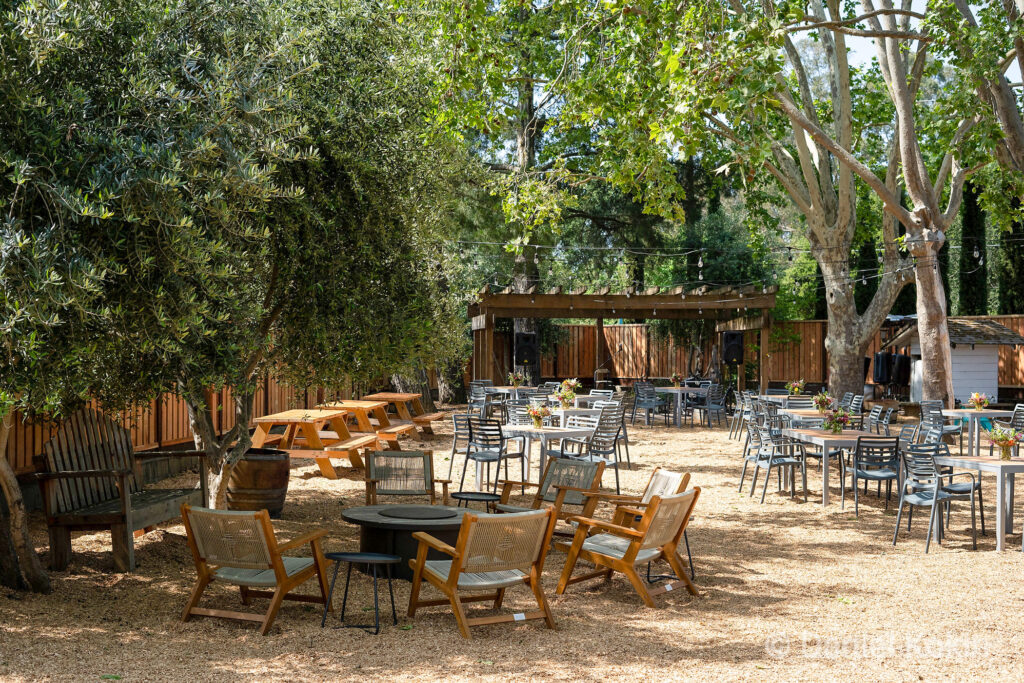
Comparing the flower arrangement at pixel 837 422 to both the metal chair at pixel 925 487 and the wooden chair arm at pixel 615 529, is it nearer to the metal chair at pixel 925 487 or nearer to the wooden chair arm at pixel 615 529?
the metal chair at pixel 925 487

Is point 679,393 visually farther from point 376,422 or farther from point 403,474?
point 403,474

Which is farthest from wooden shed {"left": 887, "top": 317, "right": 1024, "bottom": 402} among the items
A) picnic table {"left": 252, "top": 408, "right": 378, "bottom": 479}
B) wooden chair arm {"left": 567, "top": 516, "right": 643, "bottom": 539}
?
wooden chair arm {"left": 567, "top": 516, "right": 643, "bottom": 539}

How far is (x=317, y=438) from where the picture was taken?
10242 mm

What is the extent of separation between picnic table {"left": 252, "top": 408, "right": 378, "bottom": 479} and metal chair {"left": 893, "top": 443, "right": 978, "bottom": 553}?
18.6ft

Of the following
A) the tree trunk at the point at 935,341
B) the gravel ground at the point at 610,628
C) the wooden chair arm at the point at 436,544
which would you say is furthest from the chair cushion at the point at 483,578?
the tree trunk at the point at 935,341

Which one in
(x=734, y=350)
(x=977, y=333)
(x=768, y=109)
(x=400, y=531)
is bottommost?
(x=400, y=531)

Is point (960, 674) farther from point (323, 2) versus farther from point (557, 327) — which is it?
point (557, 327)

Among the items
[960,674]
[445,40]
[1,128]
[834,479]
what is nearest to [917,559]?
[960,674]

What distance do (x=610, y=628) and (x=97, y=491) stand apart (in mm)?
3760

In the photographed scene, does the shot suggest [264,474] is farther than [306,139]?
Yes

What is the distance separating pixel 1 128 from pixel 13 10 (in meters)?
0.70

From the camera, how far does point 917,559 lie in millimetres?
7074

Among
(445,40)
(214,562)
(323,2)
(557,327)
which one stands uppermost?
(445,40)

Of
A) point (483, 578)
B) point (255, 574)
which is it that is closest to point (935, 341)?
point (483, 578)
